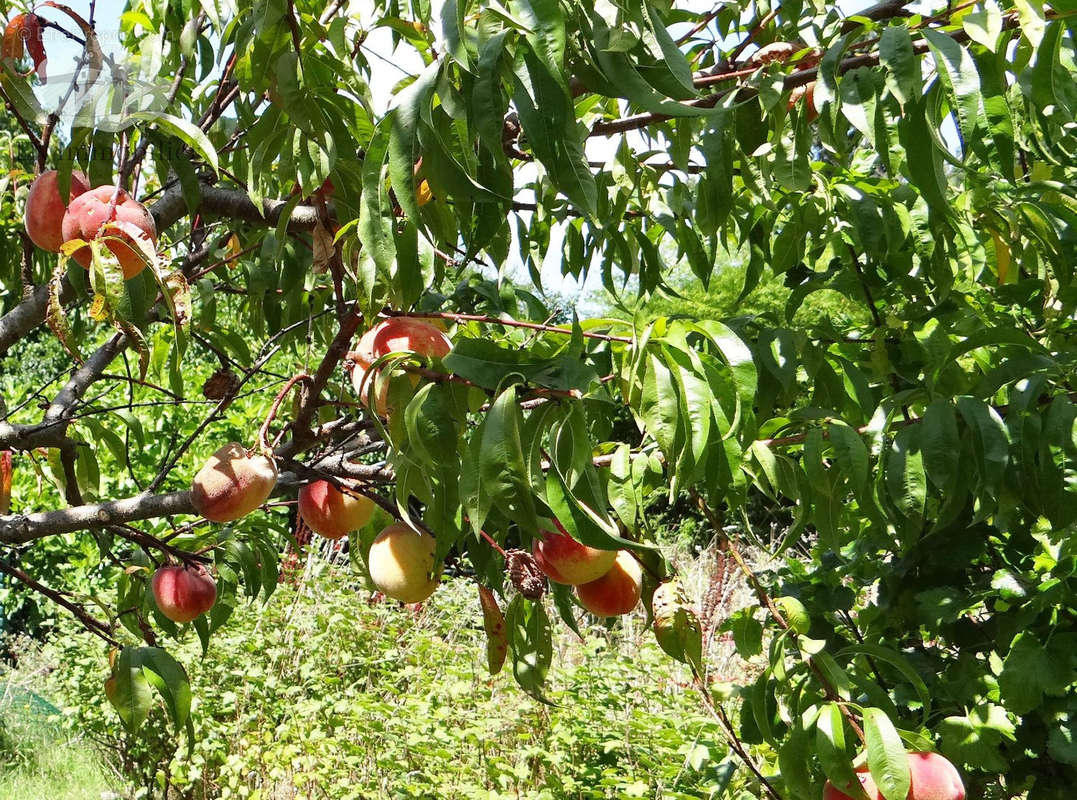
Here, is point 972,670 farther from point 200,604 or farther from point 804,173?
point 200,604

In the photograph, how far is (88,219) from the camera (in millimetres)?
1052

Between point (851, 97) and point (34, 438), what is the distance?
4.04 ft

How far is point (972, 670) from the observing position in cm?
167

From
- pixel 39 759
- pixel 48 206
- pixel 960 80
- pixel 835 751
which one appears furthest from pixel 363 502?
pixel 39 759

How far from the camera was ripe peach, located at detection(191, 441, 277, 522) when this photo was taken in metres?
1.20

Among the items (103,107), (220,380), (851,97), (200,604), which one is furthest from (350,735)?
(851,97)

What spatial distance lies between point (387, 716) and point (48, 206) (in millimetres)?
2450

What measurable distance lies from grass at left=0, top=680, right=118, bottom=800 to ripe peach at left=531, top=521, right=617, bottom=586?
3765 mm

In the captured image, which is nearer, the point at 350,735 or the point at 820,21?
the point at 820,21

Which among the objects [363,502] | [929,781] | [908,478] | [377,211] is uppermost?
[377,211]

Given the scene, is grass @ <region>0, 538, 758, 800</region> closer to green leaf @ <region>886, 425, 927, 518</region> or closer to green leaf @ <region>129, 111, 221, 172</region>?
green leaf @ <region>886, 425, 927, 518</region>

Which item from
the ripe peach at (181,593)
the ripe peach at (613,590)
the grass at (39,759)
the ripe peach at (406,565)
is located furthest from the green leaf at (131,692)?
the grass at (39,759)

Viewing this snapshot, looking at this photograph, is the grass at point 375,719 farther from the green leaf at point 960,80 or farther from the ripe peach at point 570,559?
the green leaf at point 960,80

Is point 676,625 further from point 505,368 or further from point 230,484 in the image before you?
point 230,484
